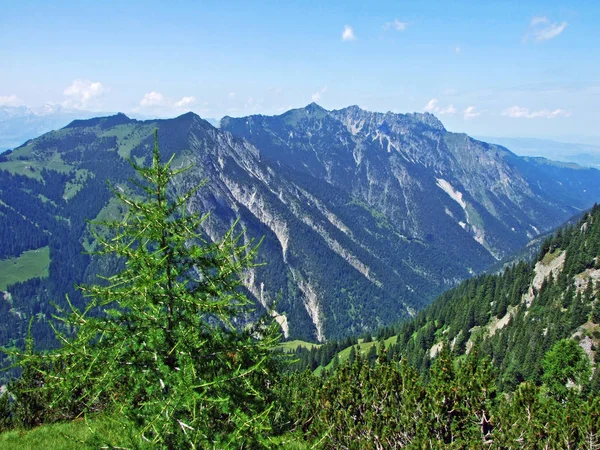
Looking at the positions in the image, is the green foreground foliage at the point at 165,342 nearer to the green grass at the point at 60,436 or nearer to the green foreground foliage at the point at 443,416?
the green grass at the point at 60,436

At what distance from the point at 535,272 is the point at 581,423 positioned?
437 feet

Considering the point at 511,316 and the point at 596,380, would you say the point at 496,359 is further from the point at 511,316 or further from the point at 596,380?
the point at 596,380

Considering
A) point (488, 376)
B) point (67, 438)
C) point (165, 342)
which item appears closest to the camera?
point (165, 342)

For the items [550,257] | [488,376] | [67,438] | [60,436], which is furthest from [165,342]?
[550,257]

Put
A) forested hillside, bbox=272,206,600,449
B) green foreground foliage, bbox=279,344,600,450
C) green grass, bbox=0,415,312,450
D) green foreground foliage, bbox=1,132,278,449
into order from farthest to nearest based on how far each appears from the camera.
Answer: forested hillside, bbox=272,206,600,449, green foreground foliage, bbox=279,344,600,450, green grass, bbox=0,415,312,450, green foreground foliage, bbox=1,132,278,449

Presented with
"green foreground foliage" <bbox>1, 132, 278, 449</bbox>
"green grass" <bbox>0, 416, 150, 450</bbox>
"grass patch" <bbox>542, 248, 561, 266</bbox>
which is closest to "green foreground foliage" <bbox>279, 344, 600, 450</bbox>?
"green grass" <bbox>0, 416, 150, 450</bbox>

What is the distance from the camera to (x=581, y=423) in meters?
26.6

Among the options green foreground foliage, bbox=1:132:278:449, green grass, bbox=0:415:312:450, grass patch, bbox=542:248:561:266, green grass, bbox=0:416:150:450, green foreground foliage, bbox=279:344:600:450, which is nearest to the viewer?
green foreground foliage, bbox=1:132:278:449

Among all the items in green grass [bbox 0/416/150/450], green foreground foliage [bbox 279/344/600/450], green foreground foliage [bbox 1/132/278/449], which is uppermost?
green foreground foliage [bbox 1/132/278/449]

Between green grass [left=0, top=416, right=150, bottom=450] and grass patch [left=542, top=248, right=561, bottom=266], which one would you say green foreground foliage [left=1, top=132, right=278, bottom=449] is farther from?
grass patch [left=542, top=248, right=561, bottom=266]

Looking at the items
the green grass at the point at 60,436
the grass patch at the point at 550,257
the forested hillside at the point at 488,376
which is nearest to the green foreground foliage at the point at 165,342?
the green grass at the point at 60,436

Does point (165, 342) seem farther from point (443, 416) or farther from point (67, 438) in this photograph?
point (443, 416)

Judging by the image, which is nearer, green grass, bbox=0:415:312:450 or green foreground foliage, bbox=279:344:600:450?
green grass, bbox=0:415:312:450

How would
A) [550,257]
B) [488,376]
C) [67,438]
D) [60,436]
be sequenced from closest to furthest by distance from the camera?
[67,438] < [60,436] < [488,376] < [550,257]
